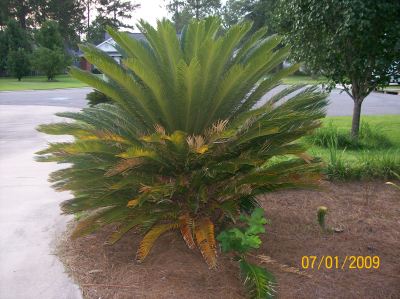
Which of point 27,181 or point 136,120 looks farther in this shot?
point 27,181

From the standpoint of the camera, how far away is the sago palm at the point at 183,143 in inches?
119

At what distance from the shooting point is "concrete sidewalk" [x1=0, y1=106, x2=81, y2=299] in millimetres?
3018

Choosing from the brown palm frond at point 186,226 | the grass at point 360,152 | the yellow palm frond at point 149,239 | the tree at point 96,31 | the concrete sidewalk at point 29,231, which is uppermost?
the tree at point 96,31

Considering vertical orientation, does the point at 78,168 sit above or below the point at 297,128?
below

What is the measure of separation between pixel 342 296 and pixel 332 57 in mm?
5729

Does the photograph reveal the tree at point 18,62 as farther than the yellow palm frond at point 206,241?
Yes

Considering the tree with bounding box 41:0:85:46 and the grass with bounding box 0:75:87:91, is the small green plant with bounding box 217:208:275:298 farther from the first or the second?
the tree with bounding box 41:0:85:46

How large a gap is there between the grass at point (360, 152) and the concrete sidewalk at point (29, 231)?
296cm

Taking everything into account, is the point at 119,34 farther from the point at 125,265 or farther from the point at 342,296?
the point at 342,296

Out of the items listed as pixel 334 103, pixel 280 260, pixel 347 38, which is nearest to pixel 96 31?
pixel 334 103

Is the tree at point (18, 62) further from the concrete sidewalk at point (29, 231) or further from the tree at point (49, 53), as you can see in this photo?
the concrete sidewalk at point (29, 231)

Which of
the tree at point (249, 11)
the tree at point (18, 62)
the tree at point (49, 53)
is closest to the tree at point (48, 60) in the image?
the tree at point (49, 53)

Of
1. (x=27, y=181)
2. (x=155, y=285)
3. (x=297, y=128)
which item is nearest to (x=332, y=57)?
(x=297, y=128)

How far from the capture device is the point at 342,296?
2801mm
